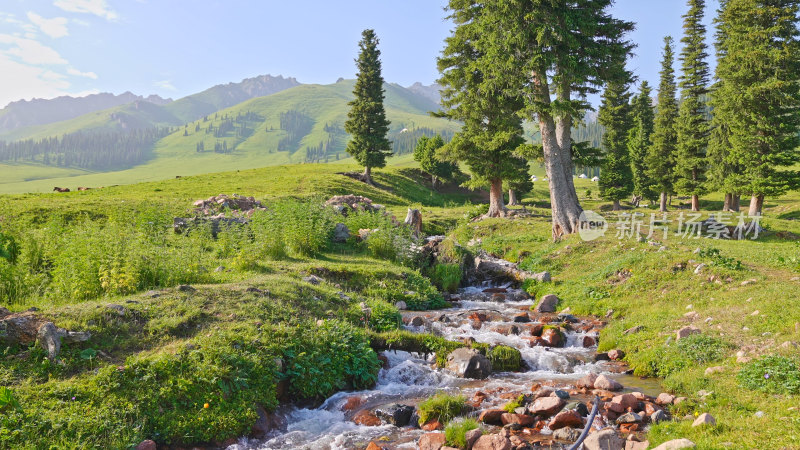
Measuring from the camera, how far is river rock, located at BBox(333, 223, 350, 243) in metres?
20.1

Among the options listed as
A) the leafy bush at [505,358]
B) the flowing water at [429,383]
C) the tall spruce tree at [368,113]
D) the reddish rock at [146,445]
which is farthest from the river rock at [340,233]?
the tall spruce tree at [368,113]

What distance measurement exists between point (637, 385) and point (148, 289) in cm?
1083

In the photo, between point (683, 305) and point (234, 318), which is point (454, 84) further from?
point (234, 318)

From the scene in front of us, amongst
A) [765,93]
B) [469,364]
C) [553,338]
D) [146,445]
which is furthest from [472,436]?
[765,93]

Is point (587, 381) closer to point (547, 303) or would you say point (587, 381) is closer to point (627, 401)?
point (627, 401)

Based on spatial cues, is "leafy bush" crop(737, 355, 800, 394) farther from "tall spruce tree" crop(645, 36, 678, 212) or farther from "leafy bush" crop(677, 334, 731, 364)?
"tall spruce tree" crop(645, 36, 678, 212)

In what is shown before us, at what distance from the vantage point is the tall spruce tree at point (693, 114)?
44062 mm

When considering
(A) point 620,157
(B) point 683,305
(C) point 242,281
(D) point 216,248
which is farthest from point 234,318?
(A) point 620,157

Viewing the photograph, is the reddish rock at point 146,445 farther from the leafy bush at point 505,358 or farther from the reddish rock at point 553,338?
the reddish rock at point 553,338

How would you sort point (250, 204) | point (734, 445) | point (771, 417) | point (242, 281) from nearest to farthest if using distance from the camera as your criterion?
point (734, 445) → point (771, 417) → point (242, 281) → point (250, 204)

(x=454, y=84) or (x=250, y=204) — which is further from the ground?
(x=454, y=84)

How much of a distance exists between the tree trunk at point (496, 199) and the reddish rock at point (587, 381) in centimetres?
2206

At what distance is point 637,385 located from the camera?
873 cm

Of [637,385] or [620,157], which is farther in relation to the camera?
[620,157]
